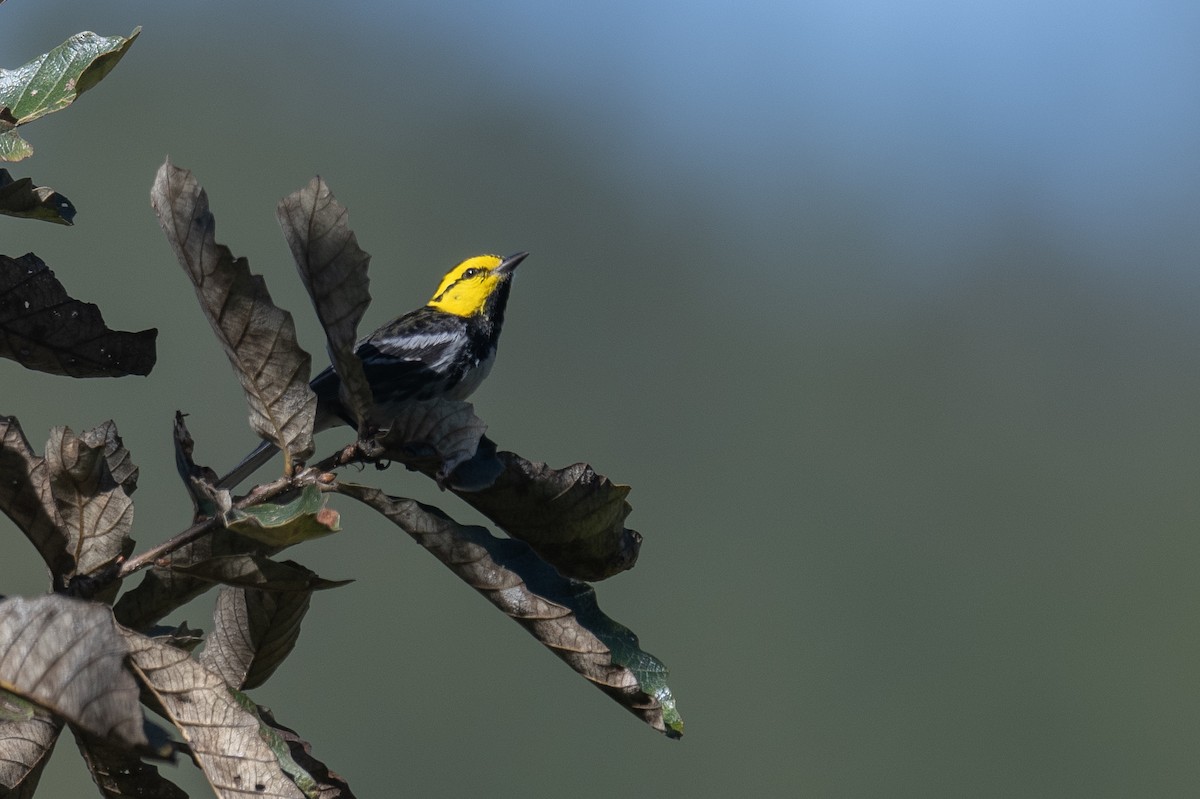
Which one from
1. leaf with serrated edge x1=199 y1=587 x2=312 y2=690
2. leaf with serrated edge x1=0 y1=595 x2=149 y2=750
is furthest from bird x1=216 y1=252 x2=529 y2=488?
leaf with serrated edge x1=0 y1=595 x2=149 y2=750

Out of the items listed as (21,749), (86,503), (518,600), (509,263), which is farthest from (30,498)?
(509,263)

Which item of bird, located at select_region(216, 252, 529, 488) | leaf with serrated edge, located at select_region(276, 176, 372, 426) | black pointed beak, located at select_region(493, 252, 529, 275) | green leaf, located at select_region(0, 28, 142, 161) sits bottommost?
leaf with serrated edge, located at select_region(276, 176, 372, 426)

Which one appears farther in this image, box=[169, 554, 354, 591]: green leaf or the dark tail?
the dark tail

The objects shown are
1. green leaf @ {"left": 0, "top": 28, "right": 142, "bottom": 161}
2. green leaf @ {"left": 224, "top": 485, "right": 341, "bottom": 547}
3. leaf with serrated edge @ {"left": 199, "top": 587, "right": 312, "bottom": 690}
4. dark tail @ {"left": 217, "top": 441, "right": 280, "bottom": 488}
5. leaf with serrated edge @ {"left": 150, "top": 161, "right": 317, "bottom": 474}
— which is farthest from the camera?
dark tail @ {"left": 217, "top": 441, "right": 280, "bottom": 488}

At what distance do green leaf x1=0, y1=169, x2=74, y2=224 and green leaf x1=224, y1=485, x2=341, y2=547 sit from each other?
594 mm

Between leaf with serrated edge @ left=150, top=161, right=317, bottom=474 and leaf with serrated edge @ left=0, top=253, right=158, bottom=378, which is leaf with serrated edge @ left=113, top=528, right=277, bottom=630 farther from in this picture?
leaf with serrated edge @ left=0, top=253, right=158, bottom=378

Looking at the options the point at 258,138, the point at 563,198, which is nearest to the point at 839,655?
the point at 563,198

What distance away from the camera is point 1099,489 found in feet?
263

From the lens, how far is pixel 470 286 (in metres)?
6.37

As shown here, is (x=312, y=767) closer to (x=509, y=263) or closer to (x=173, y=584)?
(x=173, y=584)

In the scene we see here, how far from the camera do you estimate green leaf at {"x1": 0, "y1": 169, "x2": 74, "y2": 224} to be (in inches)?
76.4

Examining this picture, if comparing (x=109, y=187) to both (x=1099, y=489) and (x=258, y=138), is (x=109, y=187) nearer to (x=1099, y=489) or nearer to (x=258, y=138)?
(x=258, y=138)

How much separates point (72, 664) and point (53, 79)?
3.53 ft

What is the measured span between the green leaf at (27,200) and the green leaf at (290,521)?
0.59 metres
